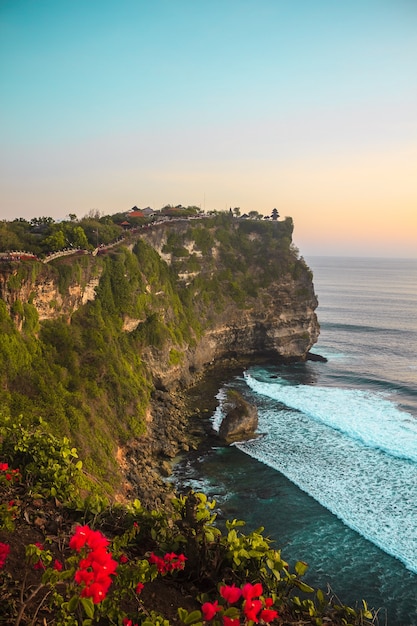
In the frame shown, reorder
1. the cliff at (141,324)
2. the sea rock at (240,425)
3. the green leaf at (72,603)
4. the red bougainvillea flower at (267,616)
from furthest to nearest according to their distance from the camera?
the sea rock at (240,425), the cliff at (141,324), the red bougainvillea flower at (267,616), the green leaf at (72,603)

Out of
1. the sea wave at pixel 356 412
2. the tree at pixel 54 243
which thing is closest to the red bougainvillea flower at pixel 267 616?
the sea wave at pixel 356 412

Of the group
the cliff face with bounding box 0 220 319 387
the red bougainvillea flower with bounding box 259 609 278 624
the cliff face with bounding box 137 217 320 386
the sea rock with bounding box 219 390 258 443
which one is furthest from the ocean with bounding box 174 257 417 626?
the red bougainvillea flower with bounding box 259 609 278 624

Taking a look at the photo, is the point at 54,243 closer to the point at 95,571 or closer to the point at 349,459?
the point at 349,459

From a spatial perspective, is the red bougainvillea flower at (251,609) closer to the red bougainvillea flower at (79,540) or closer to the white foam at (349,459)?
the red bougainvillea flower at (79,540)

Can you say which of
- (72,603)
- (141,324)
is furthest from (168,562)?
(141,324)

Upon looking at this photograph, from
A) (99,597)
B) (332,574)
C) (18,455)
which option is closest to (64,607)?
(99,597)

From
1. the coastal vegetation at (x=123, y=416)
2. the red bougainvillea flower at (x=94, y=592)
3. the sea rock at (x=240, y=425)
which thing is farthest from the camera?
the sea rock at (x=240, y=425)

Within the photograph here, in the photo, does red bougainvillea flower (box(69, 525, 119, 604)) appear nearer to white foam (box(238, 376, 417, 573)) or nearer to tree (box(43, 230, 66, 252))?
white foam (box(238, 376, 417, 573))

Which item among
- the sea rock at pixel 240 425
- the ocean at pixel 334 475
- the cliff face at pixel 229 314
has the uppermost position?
the cliff face at pixel 229 314
